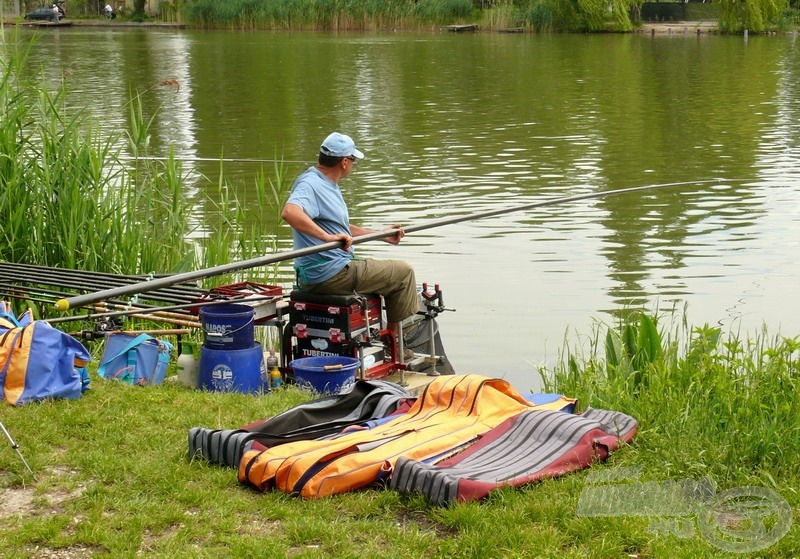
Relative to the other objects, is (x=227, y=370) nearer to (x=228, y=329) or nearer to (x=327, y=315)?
(x=228, y=329)

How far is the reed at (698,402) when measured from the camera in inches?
152

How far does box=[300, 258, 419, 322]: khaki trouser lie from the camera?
5.65m

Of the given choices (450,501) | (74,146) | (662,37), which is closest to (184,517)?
(450,501)

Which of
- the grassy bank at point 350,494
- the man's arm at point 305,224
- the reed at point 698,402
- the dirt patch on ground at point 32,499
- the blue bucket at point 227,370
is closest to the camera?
the grassy bank at point 350,494

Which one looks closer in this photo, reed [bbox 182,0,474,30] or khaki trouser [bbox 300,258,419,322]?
khaki trouser [bbox 300,258,419,322]

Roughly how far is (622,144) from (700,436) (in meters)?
11.7

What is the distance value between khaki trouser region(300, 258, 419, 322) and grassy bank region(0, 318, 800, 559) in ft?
3.00

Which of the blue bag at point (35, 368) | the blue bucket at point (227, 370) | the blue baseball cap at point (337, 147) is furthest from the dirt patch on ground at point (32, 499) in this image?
the blue baseball cap at point (337, 147)

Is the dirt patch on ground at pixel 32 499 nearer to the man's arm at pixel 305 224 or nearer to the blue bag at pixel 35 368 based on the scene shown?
the blue bag at pixel 35 368

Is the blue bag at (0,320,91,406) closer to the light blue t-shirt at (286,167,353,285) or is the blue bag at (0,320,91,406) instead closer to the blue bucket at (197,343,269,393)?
the blue bucket at (197,343,269,393)

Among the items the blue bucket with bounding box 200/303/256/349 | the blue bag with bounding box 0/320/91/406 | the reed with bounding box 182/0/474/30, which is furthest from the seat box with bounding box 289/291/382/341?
the reed with bounding box 182/0/474/30

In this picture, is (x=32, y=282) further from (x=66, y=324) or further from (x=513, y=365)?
(x=513, y=365)

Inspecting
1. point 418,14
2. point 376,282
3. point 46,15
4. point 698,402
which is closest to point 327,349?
point 376,282

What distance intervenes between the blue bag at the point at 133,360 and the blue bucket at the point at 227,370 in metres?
0.22
